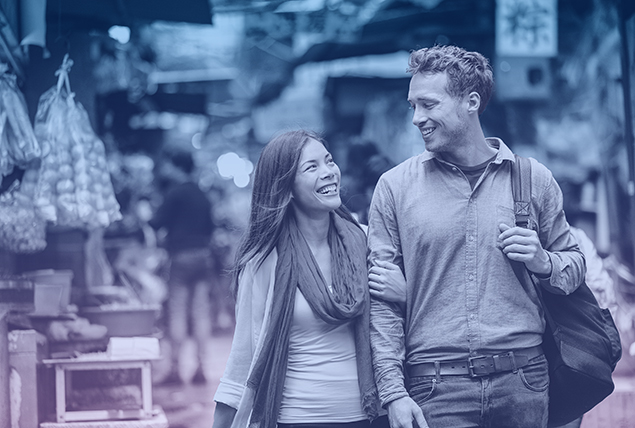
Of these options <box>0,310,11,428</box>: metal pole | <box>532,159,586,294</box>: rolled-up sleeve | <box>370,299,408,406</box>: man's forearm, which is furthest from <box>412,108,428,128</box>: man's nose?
<box>0,310,11,428</box>: metal pole

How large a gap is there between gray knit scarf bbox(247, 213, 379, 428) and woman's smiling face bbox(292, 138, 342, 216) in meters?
0.19

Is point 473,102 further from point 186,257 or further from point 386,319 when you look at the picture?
point 186,257

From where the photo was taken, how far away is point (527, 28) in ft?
15.1

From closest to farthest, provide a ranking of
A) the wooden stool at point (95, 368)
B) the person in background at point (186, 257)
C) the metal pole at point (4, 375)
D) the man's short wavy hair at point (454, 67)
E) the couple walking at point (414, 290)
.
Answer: the couple walking at point (414, 290) < the man's short wavy hair at point (454, 67) < the metal pole at point (4, 375) < the wooden stool at point (95, 368) < the person in background at point (186, 257)

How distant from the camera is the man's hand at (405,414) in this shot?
7.55 feet

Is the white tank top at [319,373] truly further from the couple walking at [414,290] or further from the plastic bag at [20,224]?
the plastic bag at [20,224]

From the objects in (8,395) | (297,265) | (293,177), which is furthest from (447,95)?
(8,395)

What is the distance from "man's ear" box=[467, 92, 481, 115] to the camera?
101 inches

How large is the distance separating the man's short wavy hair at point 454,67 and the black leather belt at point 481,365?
97 centimetres

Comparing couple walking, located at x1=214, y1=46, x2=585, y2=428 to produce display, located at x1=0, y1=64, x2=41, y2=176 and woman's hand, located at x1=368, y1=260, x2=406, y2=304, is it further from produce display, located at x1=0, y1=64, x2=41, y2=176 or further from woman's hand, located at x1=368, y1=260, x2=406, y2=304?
produce display, located at x1=0, y1=64, x2=41, y2=176

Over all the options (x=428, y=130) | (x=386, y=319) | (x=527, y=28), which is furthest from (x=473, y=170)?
(x=527, y=28)

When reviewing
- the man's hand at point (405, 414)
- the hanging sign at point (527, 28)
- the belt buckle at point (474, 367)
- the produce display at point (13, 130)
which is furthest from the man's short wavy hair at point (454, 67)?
the produce display at point (13, 130)

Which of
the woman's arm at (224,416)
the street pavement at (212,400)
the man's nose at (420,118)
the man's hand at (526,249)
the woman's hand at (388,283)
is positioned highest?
the man's nose at (420,118)

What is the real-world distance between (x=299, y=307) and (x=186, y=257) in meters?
2.10
